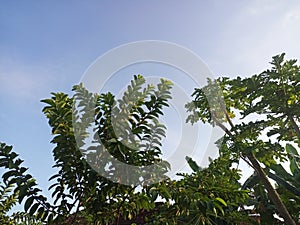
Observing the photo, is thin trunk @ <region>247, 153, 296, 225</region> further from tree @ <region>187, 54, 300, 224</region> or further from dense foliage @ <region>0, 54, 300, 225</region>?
dense foliage @ <region>0, 54, 300, 225</region>

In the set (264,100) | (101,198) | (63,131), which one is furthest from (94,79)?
(264,100)

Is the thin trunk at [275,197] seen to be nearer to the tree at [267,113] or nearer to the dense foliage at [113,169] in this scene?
the tree at [267,113]

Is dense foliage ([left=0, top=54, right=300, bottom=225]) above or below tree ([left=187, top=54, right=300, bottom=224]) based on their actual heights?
below

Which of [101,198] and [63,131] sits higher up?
[63,131]

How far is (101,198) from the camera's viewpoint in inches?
103

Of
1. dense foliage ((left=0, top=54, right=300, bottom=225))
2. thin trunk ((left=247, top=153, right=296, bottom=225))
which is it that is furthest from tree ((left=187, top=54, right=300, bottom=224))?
dense foliage ((left=0, top=54, right=300, bottom=225))

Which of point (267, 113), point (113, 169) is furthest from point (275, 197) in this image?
point (113, 169)

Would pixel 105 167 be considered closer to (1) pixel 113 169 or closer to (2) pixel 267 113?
(1) pixel 113 169

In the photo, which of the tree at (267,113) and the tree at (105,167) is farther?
the tree at (267,113)

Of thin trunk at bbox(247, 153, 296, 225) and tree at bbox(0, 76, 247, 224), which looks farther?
thin trunk at bbox(247, 153, 296, 225)

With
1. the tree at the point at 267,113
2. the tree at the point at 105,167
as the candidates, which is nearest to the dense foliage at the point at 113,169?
the tree at the point at 105,167

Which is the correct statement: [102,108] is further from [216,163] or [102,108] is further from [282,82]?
[282,82]

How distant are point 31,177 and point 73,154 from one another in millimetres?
347

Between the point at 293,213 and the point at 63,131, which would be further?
the point at 293,213
